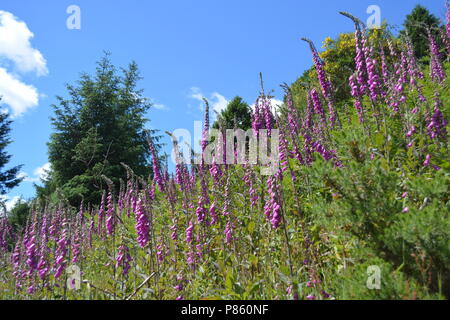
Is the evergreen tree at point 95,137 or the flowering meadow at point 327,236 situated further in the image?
the evergreen tree at point 95,137

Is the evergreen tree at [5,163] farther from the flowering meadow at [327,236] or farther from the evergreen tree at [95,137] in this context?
the flowering meadow at [327,236]

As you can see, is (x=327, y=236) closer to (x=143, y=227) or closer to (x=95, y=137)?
(x=143, y=227)

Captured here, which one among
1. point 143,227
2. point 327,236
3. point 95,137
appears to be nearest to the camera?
point 327,236

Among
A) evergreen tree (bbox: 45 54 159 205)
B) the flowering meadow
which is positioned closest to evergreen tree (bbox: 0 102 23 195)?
evergreen tree (bbox: 45 54 159 205)

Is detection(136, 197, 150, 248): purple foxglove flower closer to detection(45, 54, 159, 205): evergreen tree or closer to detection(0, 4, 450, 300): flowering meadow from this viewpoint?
detection(0, 4, 450, 300): flowering meadow

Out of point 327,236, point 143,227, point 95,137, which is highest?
point 95,137

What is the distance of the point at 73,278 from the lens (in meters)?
2.89

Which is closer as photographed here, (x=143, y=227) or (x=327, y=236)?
(x=327, y=236)

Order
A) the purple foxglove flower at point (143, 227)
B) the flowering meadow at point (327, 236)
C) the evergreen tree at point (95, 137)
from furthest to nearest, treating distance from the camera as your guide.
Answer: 1. the evergreen tree at point (95, 137)
2. the purple foxglove flower at point (143, 227)
3. the flowering meadow at point (327, 236)

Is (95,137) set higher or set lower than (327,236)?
higher

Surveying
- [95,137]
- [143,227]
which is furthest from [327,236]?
[95,137]

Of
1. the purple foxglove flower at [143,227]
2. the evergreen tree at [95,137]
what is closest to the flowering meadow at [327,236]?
the purple foxglove flower at [143,227]
